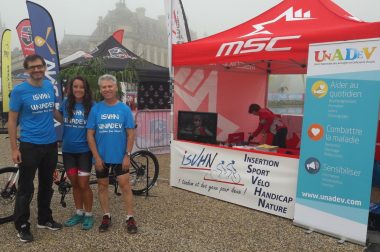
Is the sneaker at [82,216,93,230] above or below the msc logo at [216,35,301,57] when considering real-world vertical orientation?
below

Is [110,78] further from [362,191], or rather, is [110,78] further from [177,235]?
[362,191]

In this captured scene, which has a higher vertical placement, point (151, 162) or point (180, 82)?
point (180, 82)

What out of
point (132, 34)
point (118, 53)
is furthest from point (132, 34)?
point (118, 53)

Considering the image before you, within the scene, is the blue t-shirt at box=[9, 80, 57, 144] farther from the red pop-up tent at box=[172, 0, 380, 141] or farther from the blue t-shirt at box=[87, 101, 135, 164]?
the red pop-up tent at box=[172, 0, 380, 141]

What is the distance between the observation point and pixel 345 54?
11.6 ft

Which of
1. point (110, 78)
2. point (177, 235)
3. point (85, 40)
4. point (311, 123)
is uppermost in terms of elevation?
point (85, 40)

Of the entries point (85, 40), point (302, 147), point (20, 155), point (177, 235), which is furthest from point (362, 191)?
point (85, 40)

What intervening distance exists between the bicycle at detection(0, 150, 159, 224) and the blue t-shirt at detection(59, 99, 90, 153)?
0.50m

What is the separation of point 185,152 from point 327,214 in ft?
7.52

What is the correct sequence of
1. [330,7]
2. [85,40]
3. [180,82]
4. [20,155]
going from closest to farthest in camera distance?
[20,155] < [330,7] < [180,82] < [85,40]

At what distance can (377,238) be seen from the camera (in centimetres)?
357

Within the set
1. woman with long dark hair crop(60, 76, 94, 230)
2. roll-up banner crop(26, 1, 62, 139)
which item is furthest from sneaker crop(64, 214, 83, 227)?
roll-up banner crop(26, 1, 62, 139)

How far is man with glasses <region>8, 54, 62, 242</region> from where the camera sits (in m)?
3.23

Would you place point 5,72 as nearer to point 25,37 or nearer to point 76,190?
point 25,37
